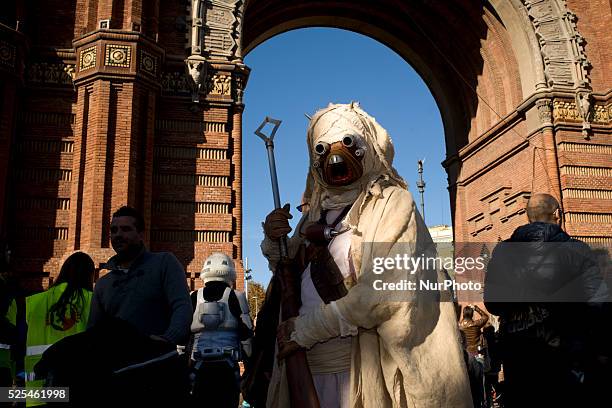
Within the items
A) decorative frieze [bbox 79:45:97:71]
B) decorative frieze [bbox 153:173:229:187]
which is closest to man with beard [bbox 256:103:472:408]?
decorative frieze [bbox 153:173:229:187]

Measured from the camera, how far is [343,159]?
8.30 feet

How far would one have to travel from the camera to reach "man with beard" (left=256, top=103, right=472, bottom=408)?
2.11 meters

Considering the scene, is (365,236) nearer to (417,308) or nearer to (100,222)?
(417,308)

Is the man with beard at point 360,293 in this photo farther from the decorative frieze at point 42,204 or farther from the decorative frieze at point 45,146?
the decorative frieze at point 45,146

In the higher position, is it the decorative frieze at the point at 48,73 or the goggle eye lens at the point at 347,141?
the decorative frieze at the point at 48,73

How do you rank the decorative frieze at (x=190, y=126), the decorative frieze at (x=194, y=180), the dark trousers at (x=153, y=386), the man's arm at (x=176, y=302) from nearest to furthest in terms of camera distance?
the dark trousers at (x=153, y=386), the man's arm at (x=176, y=302), the decorative frieze at (x=194, y=180), the decorative frieze at (x=190, y=126)

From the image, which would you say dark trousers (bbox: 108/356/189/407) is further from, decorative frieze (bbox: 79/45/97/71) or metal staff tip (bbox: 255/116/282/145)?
decorative frieze (bbox: 79/45/97/71)

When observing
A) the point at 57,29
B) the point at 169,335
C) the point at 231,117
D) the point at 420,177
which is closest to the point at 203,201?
the point at 231,117

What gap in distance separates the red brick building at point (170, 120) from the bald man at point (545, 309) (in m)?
7.26

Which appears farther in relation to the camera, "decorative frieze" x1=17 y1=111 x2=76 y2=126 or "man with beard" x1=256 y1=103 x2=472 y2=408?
"decorative frieze" x1=17 y1=111 x2=76 y2=126

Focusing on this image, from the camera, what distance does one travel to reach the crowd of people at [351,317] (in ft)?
7.02

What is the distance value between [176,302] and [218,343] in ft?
7.85

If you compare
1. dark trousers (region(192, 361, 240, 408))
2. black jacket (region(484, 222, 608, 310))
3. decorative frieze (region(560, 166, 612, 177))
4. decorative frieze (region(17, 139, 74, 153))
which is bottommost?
dark trousers (region(192, 361, 240, 408))

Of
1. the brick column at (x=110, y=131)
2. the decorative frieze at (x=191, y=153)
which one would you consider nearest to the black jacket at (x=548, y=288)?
the brick column at (x=110, y=131)
